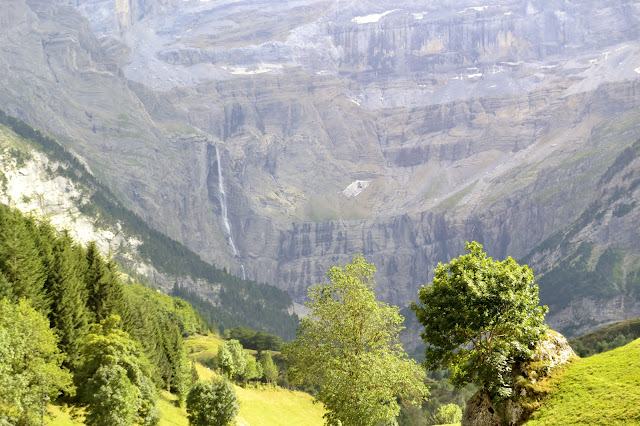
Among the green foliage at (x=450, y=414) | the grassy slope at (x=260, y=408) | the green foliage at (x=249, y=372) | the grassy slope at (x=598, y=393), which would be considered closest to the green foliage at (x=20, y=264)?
the grassy slope at (x=260, y=408)

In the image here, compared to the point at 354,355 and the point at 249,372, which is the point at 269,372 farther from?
the point at 354,355

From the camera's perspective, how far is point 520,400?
41312mm

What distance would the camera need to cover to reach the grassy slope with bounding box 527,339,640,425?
35.9 metres

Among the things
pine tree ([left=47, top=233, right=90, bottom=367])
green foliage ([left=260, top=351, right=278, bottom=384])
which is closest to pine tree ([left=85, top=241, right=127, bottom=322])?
pine tree ([left=47, top=233, right=90, bottom=367])

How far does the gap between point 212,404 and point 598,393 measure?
61587 mm

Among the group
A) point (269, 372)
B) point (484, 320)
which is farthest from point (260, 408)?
point (484, 320)

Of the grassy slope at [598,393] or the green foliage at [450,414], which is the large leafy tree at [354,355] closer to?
the grassy slope at [598,393]

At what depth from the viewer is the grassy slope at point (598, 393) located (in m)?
35.9

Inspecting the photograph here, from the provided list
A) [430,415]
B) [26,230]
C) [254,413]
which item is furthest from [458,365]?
[430,415]

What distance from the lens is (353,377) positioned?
48875 mm

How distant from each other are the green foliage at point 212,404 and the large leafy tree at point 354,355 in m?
36.9

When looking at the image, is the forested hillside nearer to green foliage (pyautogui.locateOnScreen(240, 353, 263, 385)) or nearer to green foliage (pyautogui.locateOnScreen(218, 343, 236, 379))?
green foliage (pyautogui.locateOnScreen(218, 343, 236, 379))

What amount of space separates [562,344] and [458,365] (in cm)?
794

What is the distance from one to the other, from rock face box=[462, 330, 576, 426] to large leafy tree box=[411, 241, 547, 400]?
84 cm
